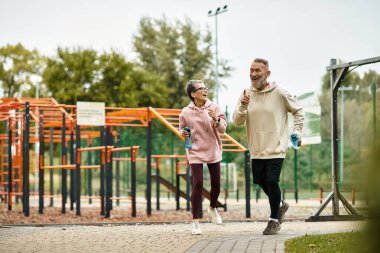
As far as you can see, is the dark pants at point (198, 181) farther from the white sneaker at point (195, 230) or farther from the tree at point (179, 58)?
the tree at point (179, 58)

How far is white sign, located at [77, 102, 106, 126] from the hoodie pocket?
713 cm

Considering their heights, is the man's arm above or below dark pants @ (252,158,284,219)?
above

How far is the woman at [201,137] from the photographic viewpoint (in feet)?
30.4

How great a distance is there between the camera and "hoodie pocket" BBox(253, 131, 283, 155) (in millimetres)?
8828

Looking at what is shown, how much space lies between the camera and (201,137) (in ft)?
30.7

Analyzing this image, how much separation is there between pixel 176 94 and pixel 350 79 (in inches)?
649

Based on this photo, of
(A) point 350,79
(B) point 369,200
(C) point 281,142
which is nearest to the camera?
(B) point 369,200

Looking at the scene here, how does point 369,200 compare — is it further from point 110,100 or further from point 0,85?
point 0,85

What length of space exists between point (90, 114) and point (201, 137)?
6.79 m

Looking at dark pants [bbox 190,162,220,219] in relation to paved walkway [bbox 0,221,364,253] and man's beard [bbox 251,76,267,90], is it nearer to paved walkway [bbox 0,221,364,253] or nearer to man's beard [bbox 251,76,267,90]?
paved walkway [bbox 0,221,364,253]

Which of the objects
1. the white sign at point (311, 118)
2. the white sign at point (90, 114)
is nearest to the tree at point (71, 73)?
the white sign at point (311, 118)

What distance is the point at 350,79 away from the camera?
68250mm

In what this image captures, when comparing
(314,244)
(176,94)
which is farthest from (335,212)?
(176,94)

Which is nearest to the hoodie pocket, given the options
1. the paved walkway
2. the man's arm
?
the man's arm
